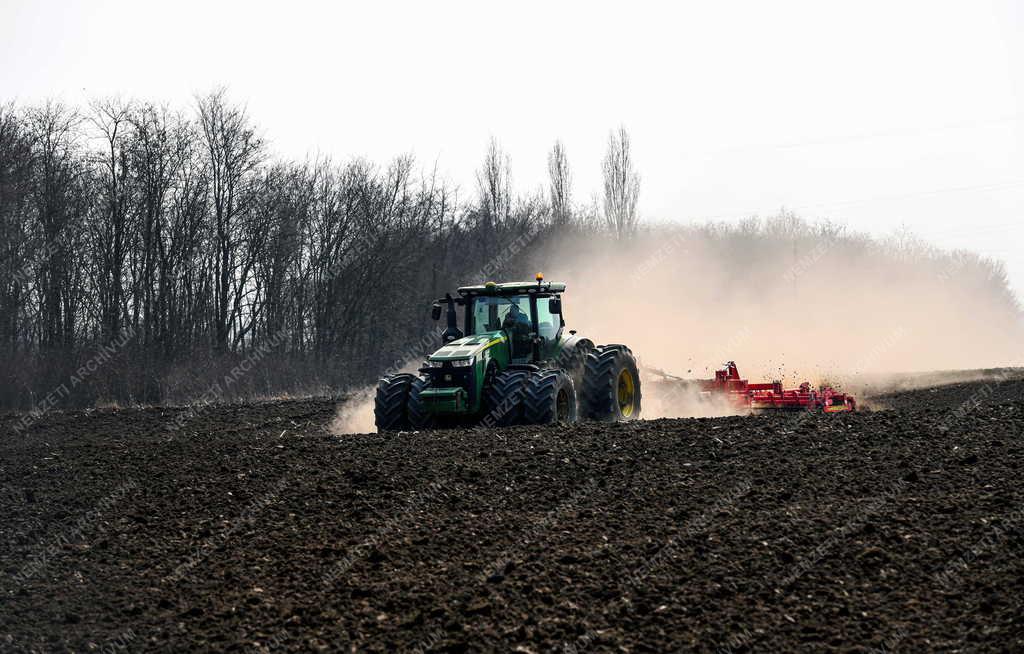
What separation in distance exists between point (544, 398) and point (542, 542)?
20.2ft

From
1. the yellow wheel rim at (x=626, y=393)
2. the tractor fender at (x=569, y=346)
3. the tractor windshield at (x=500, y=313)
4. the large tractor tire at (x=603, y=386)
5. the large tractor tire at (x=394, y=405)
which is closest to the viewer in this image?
the large tractor tire at (x=394, y=405)

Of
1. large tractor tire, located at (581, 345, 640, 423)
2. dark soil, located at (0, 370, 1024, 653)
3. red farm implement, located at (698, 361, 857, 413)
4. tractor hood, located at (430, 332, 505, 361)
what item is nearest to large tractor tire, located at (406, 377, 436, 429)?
tractor hood, located at (430, 332, 505, 361)

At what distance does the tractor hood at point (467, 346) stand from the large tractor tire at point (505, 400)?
579 millimetres

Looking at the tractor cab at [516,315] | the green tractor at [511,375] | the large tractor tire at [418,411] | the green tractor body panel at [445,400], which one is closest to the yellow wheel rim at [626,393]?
the green tractor at [511,375]

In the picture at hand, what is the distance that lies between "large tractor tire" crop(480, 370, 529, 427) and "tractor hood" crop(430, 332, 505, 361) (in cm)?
58

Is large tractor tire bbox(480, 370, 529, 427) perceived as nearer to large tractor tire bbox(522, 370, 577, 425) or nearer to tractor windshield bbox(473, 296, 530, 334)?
large tractor tire bbox(522, 370, 577, 425)

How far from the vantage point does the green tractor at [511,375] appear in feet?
49.1

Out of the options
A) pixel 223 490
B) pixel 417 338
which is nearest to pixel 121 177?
pixel 417 338

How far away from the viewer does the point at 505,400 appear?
1495 cm

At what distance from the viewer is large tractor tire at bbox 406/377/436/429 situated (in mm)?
15273

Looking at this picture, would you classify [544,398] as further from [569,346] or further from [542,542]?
[542,542]

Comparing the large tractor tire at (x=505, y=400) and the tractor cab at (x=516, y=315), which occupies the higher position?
the tractor cab at (x=516, y=315)

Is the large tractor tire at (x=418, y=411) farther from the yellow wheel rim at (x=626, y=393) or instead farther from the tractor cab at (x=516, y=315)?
the yellow wheel rim at (x=626, y=393)

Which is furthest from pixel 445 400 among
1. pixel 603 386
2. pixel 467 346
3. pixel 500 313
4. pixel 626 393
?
pixel 626 393
